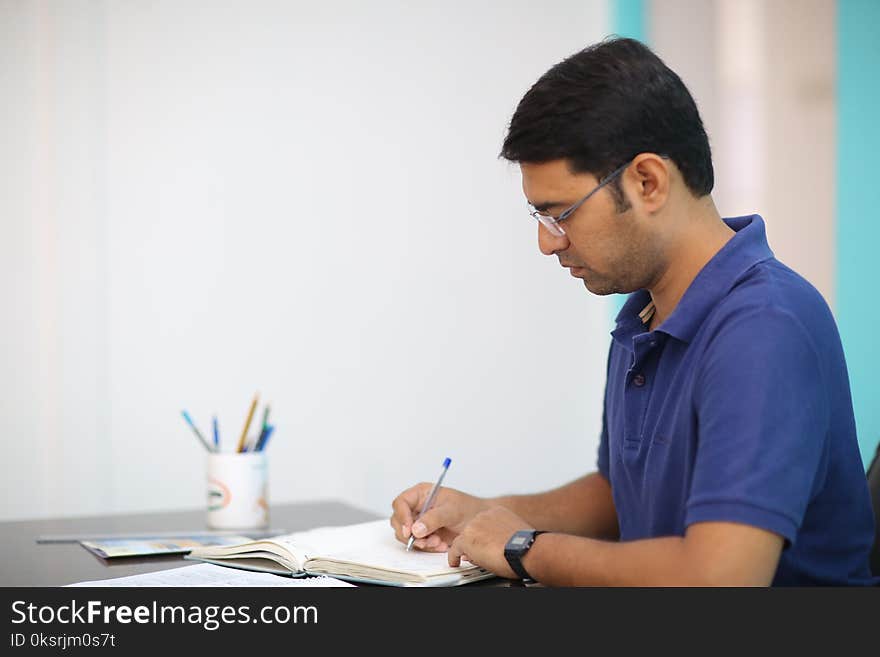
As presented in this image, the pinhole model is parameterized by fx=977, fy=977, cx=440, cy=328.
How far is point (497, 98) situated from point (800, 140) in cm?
103

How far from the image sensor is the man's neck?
129 cm

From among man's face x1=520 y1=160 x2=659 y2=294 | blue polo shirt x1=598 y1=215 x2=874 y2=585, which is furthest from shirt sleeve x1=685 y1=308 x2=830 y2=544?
man's face x1=520 y1=160 x2=659 y2=294

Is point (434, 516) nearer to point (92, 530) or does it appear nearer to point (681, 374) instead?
point (681, 374)

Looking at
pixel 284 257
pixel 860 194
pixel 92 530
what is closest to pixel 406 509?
pixel 92 530

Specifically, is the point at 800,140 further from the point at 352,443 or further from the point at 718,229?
the point at 718,229

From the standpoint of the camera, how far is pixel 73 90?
2.71m

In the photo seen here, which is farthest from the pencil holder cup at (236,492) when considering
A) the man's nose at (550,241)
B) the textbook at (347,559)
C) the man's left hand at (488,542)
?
the man's nose at (550,241)

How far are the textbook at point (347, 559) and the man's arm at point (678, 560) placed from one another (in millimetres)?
155

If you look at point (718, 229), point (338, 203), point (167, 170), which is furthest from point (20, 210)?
point (718, 229)

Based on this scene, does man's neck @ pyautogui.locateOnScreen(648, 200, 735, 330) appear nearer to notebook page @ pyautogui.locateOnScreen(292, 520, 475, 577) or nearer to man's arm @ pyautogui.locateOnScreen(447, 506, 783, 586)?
man's arm @ pyautogui.locateOnScreen(447, 506, 783, 586)

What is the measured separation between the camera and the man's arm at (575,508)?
1592 millimetres

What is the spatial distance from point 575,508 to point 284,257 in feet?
5.24

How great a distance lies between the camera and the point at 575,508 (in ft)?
5.32

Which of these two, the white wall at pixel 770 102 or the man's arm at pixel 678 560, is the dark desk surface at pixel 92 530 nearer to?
the man's arm at pixel 678 560
